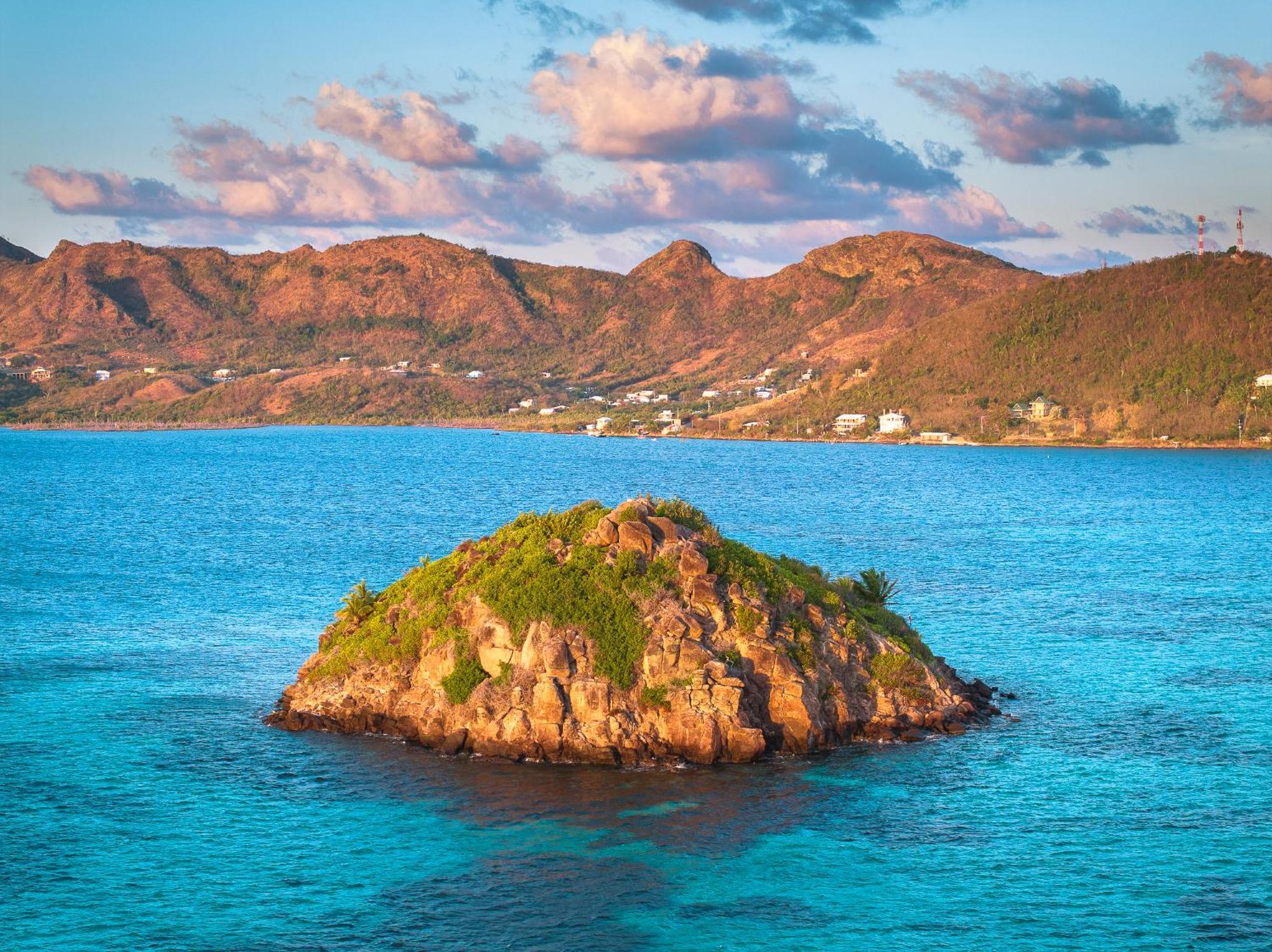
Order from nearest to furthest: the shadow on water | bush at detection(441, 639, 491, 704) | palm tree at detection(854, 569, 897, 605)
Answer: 1. the shadow on water
2. bush at detection(441, 639, 491, 704)
3. palm tree at detection(854, 569, 897, 605)

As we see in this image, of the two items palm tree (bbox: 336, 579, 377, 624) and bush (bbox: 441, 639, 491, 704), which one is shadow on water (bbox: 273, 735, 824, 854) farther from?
palm tree (bbox: 336, 579, 377, 624)

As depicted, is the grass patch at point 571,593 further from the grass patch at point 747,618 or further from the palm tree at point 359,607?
the palm tree at point 359,607

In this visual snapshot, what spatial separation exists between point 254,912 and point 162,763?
38.4 feet

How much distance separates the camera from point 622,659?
42219mm

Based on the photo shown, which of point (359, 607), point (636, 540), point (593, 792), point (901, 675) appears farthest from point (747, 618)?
point (359, 607)

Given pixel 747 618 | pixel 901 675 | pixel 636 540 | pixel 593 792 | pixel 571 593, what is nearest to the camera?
pixel 593 792

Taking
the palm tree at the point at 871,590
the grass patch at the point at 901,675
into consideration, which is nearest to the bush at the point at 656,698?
the grass patch at the point at 901,675

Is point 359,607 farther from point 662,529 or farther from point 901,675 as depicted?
point 901,675


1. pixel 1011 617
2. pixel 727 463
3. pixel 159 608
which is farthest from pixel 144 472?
pixel 1011 617

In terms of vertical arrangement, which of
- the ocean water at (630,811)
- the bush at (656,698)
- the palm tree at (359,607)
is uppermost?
the palm tree at (359,607)

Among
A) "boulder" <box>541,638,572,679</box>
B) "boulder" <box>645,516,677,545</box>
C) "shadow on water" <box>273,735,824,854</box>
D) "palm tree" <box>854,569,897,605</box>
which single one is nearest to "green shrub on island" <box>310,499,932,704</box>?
"boulder" <box>645,516,677,545</box>

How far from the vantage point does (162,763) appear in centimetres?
4103

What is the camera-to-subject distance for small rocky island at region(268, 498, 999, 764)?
41531 millimetres

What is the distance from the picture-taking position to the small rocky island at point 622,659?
136 feet
